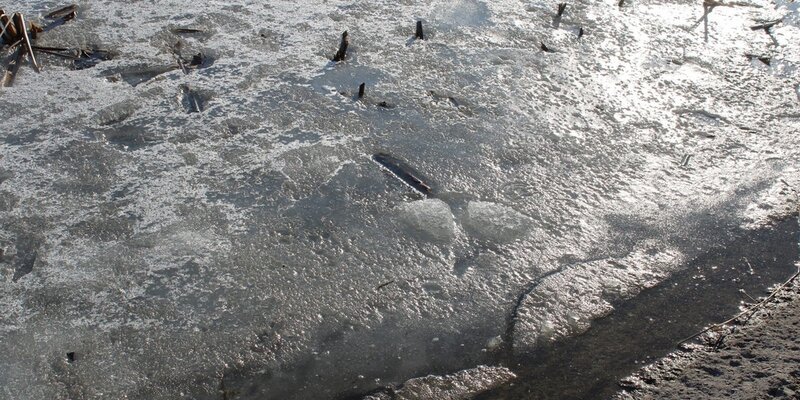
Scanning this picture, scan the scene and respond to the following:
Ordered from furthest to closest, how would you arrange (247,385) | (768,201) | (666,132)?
1. (666,132)
2. (768,201)
3. (247,385)

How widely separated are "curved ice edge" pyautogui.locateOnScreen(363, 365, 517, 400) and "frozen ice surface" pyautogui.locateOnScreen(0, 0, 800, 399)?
46mm

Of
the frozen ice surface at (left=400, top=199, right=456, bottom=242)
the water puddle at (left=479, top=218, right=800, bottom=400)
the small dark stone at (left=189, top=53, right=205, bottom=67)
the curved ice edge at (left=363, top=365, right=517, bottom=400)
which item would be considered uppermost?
the small dark stone at (left=189, top=53, right=205, bottom=67)

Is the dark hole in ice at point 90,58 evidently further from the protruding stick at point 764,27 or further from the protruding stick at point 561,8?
the protruding stick at point 764,27

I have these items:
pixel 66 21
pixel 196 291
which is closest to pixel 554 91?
A: pixel 196 291

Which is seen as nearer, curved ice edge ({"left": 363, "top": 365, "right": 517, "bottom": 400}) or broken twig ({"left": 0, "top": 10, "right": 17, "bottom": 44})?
curved ice edge ({"left": 363, "top": 365, "right": 517, "bottom": 400})

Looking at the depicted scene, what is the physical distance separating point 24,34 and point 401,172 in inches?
76.2

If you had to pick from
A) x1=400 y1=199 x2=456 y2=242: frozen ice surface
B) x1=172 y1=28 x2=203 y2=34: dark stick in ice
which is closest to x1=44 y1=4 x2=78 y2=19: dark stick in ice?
x1=172 y1=28 x2=203 y2=34: dark stick in ice

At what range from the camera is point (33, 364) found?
2.19 meters

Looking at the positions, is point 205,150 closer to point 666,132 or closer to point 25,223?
point 25,223

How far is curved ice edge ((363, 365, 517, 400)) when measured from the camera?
2.15 meters

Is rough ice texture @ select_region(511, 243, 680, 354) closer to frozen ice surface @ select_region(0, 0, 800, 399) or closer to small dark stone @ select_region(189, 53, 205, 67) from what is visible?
frozen ice surface @ select_region(0, 0, 800, 399)

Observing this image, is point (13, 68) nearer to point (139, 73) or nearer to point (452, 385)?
point (139, 73)

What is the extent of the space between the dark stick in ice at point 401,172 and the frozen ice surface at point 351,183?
39 mm

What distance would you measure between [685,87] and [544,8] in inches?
37.8
